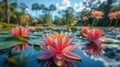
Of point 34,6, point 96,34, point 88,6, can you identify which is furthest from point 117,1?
point 34,6

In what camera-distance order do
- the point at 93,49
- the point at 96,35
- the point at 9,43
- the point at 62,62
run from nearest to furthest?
the point at 62,62 < the point at 9,43 < the point at 93,49 < the point at 96,35

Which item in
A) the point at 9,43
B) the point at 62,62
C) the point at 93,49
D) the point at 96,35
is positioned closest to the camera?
the point at 62,62

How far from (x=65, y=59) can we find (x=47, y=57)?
130 mm

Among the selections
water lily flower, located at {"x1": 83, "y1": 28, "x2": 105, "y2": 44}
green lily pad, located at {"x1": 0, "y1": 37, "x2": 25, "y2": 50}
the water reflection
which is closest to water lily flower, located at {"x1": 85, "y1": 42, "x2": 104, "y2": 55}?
water lily flower, located at {"x1": 83, "y1": 28, "x2": 105, "y2": 44}

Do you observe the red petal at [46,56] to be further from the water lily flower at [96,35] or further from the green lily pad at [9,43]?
the water lily flower at [96,35]

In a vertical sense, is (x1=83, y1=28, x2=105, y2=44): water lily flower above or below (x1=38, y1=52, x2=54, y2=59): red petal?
above

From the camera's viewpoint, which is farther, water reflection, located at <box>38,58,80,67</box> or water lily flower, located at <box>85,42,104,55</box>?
water lily flower, located at <box>85,42,104,55</box>

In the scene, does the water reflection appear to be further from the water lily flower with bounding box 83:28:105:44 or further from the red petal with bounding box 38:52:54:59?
the water lily flower with bounding box 83:28:105:44

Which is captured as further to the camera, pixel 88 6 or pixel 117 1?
pixel 88 6

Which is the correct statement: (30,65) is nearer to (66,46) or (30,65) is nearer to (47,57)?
(47,57)

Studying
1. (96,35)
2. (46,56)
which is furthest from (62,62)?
(96,35)

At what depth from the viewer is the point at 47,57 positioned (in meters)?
1.07

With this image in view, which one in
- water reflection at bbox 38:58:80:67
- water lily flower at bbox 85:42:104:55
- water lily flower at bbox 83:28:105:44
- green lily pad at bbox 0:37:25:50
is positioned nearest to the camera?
water reflection at bbox 38:58:80:67

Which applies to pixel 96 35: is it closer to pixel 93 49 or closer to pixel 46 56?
pixel 93 49
